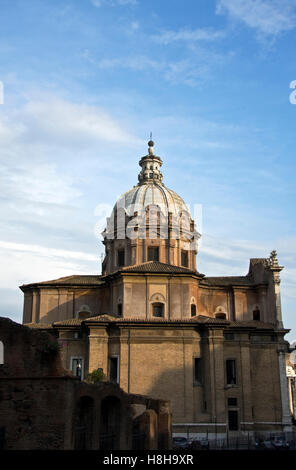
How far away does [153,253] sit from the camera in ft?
152

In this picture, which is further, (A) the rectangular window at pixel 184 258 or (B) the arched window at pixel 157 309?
(A) the rectangular window at pixel 184 258

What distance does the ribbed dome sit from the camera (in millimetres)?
48656

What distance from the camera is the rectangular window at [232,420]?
37.2 m

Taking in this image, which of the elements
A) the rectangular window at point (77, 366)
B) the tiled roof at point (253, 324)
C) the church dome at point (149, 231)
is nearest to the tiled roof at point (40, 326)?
the rectangular window at point (77, 366)

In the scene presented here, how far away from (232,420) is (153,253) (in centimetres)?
1553

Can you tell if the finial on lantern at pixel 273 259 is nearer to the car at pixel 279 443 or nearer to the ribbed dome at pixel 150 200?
the ribbed dome at pixel 150 200

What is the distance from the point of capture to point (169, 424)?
91.0ft

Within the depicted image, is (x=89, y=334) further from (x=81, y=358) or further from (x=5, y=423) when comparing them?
(x=5, y=423)

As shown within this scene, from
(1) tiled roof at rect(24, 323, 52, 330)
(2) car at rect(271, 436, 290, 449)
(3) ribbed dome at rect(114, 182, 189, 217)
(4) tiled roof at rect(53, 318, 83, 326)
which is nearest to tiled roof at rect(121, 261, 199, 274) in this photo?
(4) tiled roof at rect(53, 318, 83, 326)

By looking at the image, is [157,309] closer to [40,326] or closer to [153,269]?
[153,269]

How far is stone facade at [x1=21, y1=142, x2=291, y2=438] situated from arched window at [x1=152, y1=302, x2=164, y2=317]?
8 cm


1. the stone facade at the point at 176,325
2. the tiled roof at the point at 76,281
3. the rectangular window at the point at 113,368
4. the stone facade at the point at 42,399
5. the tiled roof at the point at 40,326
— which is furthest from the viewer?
the tiled roof at the point at 76,281

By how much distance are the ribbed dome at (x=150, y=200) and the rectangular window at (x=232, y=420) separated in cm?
1834

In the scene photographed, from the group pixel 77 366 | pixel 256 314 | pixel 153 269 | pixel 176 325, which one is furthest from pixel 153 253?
pixel 77 366
